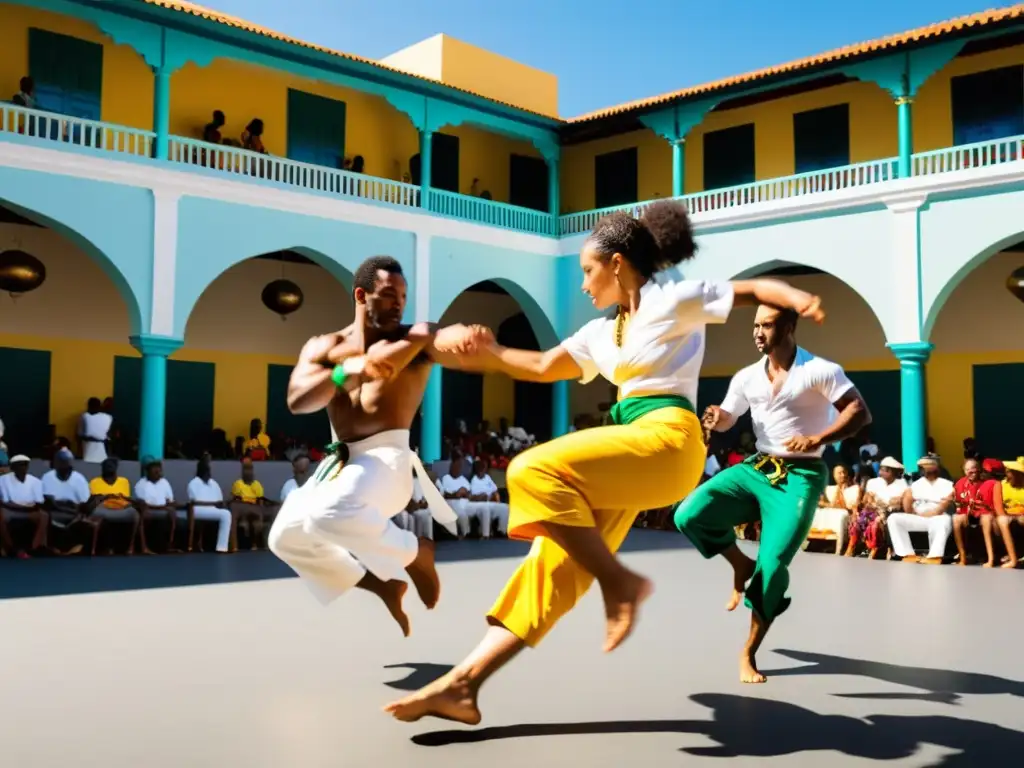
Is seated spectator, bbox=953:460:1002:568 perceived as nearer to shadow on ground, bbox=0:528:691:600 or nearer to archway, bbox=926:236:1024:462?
shadow on ground, bbox=0:528:691:600

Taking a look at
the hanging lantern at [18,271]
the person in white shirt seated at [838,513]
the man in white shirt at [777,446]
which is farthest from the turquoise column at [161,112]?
the man in white shirt at [777,446]

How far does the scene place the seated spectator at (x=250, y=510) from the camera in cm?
1191

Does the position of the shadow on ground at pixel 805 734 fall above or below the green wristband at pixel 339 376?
below

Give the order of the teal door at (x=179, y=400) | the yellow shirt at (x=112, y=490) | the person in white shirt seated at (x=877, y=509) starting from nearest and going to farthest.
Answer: the yellow shirt at (x=112, y=490)
the person in white shirt seated at (x=877, y=509)
the teal door at (x=179, y=400)

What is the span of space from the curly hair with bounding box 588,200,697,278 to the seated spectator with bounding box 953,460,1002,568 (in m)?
8.42

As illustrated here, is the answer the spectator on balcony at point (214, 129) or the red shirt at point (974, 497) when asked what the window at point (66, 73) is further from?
the red shirt at point (974, 497)

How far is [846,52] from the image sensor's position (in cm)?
1609

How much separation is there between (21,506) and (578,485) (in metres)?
8.95

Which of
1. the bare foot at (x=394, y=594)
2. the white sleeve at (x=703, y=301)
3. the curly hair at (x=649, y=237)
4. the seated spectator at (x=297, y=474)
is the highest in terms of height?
the curly hair at (x=649, y=237)

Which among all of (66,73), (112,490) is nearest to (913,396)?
(112,490)

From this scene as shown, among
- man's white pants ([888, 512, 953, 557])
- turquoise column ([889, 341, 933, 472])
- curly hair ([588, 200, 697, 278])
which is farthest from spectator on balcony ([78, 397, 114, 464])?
curly hair ([588, 200, 697, 278])

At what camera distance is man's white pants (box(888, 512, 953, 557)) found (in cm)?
1122

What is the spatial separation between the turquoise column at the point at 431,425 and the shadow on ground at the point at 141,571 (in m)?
5.25

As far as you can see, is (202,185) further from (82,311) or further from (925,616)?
(925,616)
